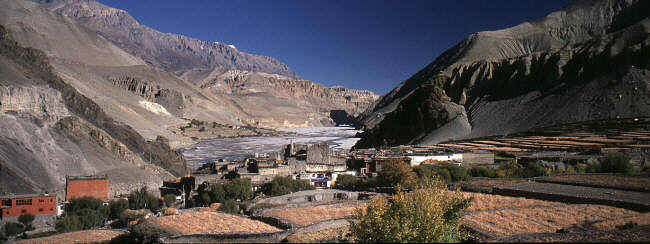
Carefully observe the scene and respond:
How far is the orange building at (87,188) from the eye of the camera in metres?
40.1

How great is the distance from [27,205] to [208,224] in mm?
23356

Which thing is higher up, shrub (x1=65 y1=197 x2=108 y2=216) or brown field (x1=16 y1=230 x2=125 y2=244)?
brown field (x1=16 y1=230 x2=125 y2=244)

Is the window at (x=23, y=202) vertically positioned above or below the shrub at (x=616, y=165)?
below

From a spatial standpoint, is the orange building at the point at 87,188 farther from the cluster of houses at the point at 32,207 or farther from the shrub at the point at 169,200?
the shrub at the point at 169,200

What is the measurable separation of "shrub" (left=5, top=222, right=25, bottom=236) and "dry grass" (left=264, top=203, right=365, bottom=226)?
21183 mm

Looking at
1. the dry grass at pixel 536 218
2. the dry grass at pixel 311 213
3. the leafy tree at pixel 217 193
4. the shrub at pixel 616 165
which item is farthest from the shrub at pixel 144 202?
the shrub at pixel 616 165

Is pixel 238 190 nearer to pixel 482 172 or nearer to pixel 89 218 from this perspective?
pixel 89 218

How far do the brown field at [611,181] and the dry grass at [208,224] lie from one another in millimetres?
20772

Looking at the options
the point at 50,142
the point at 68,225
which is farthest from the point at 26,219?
the point at 50,142

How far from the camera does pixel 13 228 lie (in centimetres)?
2978

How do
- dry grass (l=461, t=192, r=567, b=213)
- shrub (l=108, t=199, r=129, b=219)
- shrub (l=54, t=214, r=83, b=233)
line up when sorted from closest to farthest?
dry grass (l=461, t=192, r=567, b=213) → shrub (l=54, t=214, r=83, b=233) → shrub (l=108, t=199, r=129, b=219)

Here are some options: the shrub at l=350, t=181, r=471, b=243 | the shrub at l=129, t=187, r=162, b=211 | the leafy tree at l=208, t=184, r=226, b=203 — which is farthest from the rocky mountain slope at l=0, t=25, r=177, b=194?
the shrub at l=350, t=181, r=471, b=243

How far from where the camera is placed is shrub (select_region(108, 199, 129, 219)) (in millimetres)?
35125

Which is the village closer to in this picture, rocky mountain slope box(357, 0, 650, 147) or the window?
the window
